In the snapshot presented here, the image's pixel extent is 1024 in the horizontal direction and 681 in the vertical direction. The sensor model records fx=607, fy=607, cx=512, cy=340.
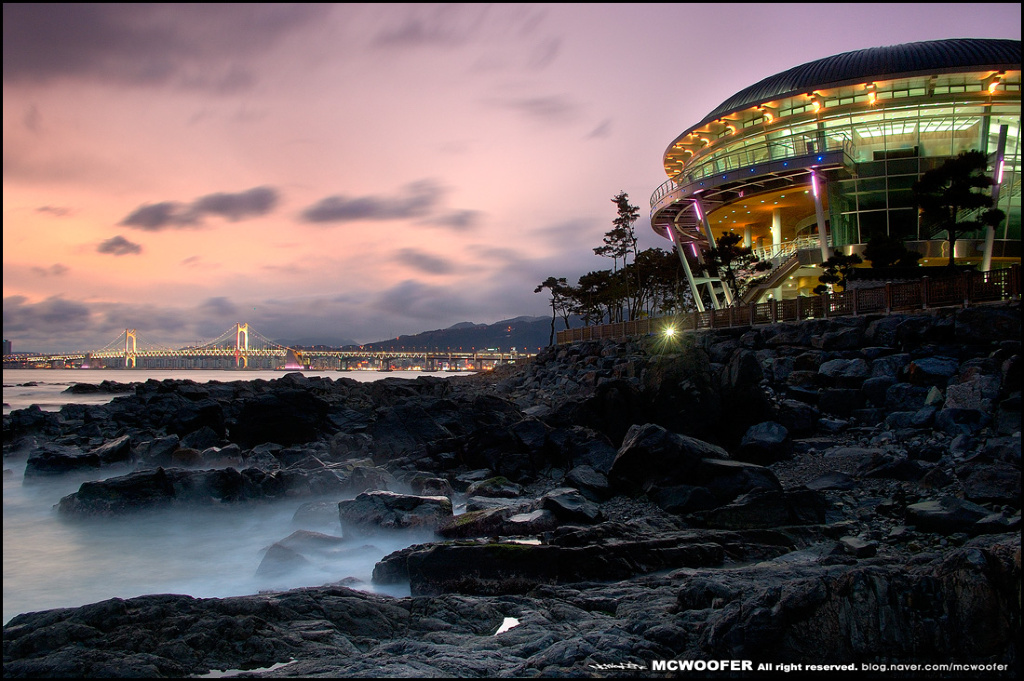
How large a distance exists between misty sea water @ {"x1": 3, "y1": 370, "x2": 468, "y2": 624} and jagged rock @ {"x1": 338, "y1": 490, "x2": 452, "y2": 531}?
264 mm

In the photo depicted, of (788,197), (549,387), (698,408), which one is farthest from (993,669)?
(788,197)

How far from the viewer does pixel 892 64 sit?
3638 centimetres

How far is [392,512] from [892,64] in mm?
40799

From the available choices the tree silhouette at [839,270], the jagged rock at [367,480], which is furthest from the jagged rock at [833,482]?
the tree silhouette at [839,270]

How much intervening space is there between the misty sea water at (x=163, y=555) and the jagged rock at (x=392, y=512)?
26 centimetres

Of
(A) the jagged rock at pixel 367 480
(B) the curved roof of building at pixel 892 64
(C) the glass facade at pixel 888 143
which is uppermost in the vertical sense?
(B) the curved roof of building at pixel 892 64

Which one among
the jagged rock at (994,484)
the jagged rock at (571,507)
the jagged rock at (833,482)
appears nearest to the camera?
the jagged rock at (994,484)

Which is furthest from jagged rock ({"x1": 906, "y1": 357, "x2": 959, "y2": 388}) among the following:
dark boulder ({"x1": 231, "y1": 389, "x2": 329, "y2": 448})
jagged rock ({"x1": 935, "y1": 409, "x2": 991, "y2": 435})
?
dark boulder ({"x1": 231, "y1": 389, "x2": 329, "y2": 448})

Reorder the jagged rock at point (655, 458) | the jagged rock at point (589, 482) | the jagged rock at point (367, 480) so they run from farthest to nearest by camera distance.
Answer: the jagged rock at point (367, 480) < the jagged rock at point (589, 482) < the jagged rock at point (655, 458)

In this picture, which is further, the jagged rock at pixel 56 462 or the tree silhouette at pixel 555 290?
the tree silhouette at pixel 555 290

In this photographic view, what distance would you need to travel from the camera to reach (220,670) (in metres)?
5.38

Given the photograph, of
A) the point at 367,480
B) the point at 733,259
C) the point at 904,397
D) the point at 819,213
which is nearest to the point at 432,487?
the point at 367,480

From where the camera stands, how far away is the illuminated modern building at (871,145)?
1351 inches

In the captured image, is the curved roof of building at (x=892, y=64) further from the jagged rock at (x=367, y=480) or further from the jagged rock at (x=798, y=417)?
the jagged rock at (x=367, y=480)
